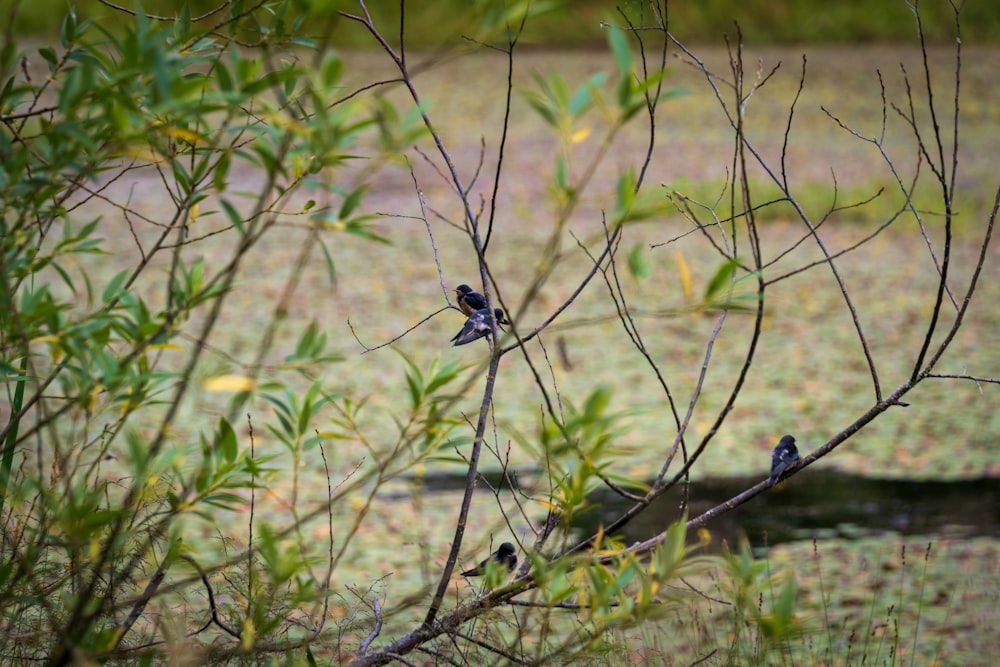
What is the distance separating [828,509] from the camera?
3824 millimetres

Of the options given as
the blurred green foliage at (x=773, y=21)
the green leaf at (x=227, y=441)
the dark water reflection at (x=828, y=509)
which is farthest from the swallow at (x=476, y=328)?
the blurred green foliage at (x=773, y=21)

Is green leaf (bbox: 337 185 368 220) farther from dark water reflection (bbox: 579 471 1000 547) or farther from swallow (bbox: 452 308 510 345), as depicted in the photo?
dark water reflection (bbox: 579 471 1000 547)

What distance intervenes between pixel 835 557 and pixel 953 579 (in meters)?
0.36

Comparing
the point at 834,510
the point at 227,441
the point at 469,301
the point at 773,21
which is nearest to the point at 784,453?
the point at 469,301

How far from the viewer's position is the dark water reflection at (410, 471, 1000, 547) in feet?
11.8

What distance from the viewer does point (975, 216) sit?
7520 mm

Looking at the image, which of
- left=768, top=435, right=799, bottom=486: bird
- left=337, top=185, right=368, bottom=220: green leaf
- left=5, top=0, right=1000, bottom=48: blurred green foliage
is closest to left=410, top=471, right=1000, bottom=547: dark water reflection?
left=768, top=435, right=799, bottom=486: bird

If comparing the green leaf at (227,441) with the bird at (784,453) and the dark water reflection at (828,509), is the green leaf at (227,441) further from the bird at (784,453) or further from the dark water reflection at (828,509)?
the dark water reflection at (828,509)

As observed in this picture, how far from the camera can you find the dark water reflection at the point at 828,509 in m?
3.59

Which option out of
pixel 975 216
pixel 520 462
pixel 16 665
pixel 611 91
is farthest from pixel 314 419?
pixel 611 91

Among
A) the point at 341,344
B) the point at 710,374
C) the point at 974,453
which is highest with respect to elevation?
the point at 341,344

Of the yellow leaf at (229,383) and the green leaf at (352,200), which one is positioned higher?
the green leaf at (352,200)

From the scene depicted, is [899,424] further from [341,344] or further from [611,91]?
[611,91]

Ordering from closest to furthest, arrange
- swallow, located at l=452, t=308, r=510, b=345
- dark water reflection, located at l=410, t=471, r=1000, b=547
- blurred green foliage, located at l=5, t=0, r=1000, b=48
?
1. swallow, located at l=452, t=308, r=510, b=345
2. dark water reflection, located at l=410, t=471, r=1000, b=547
3. blurred green foliage, located at l=5, t=0, r=1000, b=48
